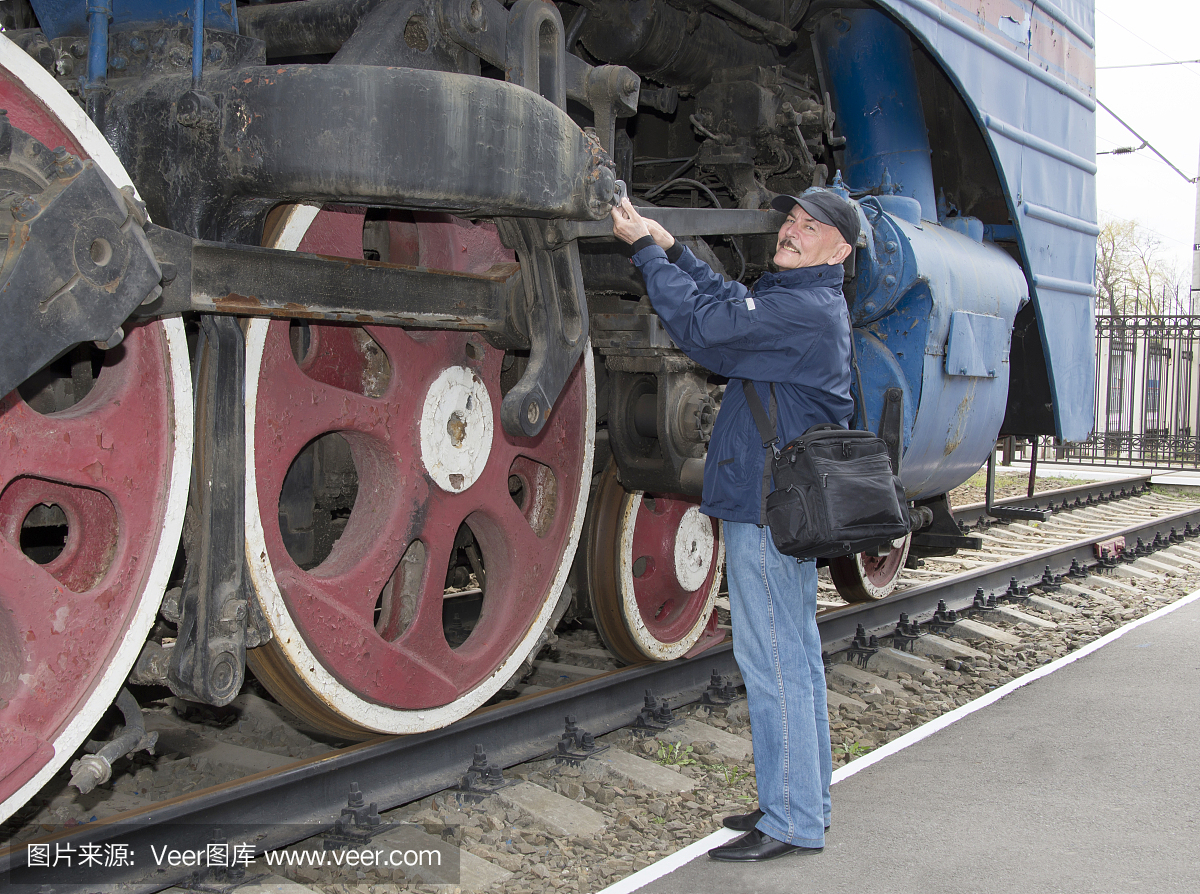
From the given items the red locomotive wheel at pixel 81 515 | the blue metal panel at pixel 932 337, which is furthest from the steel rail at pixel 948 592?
the red locomotive wheel at pixel 81 515

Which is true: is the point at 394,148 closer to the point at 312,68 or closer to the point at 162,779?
the point at 312,68

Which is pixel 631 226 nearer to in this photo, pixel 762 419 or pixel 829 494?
pixel 762 419

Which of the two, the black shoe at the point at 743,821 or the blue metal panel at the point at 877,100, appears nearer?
the black shoe at the point at 743,821

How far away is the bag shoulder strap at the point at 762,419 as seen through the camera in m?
3.06

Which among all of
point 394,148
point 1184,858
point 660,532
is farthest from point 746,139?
point 1184,858

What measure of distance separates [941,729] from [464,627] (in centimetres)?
203

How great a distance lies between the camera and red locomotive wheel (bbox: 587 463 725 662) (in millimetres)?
4250

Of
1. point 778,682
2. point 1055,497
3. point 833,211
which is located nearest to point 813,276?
point 833,211

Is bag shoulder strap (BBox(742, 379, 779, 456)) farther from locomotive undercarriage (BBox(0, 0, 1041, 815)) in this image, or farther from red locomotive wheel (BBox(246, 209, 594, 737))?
red locomotive wheel (BBox(246, 209, 594, 737))

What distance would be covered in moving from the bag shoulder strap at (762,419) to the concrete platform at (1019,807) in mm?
1078

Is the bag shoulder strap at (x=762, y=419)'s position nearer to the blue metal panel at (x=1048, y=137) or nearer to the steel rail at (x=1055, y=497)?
the blue metal panel at (x=1048, y=137)

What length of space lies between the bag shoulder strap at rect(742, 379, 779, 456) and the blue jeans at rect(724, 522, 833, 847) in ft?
0.75

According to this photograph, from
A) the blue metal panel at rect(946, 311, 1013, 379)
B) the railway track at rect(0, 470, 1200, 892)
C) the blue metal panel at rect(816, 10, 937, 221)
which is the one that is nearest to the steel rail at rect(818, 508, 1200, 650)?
the railway track at rect(0, 470, 1200, 892)

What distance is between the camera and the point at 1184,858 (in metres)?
2.95
